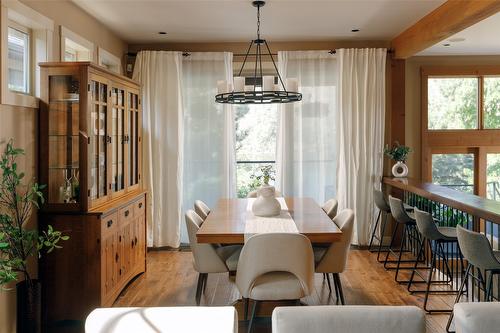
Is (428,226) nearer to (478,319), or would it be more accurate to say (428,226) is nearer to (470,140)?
(478,319)

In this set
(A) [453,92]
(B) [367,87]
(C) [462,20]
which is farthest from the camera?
(A) [453,92]

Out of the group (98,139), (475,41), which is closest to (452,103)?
(475,41)

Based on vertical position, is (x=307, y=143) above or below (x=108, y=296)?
above

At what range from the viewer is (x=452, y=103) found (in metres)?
6.79

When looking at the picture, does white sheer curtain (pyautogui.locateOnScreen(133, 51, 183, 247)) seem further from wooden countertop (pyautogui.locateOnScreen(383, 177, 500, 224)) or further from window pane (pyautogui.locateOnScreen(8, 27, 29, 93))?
wooden countertop (pyautogui.locateOnScreen(383, 177, 500, 224))

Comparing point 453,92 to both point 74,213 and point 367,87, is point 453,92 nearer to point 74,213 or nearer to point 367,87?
point 367,87

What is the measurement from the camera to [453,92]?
22.1 ft

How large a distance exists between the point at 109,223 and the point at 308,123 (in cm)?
313

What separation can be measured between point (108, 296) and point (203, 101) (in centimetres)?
303

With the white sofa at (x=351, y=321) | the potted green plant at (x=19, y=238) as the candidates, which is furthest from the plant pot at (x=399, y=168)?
the white sofa at (x=351, y=321)

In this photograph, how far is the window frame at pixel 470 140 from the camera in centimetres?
662

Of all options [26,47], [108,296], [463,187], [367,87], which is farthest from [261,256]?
[463,187]

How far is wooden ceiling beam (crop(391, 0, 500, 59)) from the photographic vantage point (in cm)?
363

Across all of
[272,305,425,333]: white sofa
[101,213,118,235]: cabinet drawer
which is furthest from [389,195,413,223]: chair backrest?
[272,305,425,333]: white sofa
